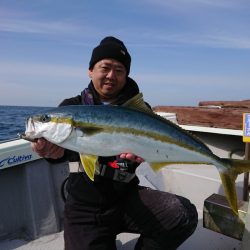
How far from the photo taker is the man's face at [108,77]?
150 inches

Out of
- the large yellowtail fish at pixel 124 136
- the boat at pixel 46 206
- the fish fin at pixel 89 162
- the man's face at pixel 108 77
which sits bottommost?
the boat at pixel 46 206

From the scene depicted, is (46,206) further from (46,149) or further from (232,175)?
(232,175)

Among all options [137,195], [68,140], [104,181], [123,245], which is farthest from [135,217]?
[68,140]

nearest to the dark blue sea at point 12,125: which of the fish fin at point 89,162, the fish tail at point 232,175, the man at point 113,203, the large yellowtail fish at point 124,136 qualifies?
the large yellowtail fish at point 124,136

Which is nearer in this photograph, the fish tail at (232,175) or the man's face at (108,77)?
the fish tail at (232,175)

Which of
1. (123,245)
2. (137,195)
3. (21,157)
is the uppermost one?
(21,157)

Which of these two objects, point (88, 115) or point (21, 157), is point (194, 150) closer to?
point (88, 115)

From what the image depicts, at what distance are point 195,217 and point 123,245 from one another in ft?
4.01

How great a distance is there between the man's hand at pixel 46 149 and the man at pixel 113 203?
174mm

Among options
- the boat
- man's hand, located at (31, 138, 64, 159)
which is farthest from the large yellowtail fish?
the boat

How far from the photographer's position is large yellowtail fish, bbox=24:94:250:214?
293cm

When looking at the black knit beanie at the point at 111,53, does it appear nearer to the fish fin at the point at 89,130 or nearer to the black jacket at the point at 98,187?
the black jacket at the point at 98,187

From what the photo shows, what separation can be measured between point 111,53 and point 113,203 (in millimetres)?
1652

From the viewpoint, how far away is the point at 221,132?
257 inches
